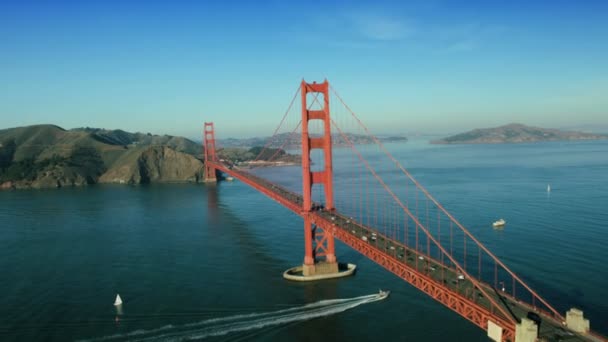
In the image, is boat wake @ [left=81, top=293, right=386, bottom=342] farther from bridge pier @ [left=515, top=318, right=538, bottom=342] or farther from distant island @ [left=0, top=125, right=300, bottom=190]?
distant island @ [left=0, top=125, right=300, bottom=190]

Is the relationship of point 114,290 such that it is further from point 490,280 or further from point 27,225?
point 27,225

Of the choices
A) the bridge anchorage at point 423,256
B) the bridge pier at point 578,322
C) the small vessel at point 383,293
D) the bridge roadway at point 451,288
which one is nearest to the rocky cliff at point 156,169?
the bridge anchorage at point 423,256

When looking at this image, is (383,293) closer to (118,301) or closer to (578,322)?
(578,322)

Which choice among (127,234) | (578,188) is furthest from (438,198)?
(127,234)

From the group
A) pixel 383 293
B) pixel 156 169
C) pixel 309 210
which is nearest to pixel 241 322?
pixel 383 293

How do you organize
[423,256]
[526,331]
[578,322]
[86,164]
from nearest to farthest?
[526,331] → [578,322] → [423,256] → [86,164]

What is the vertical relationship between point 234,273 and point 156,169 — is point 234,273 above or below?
below
